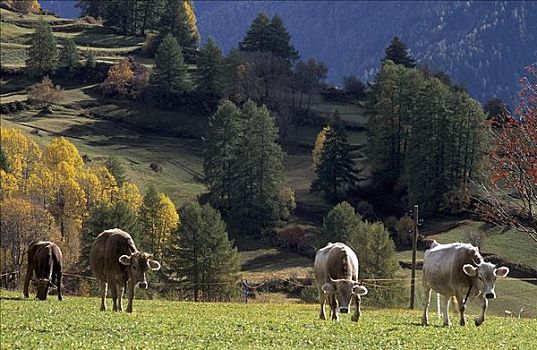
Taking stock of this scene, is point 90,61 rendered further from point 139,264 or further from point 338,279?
point 338,279

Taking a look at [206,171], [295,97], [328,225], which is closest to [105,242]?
[328,225]

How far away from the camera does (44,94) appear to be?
14512 cm

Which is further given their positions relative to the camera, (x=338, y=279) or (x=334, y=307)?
(x=338, y=279)

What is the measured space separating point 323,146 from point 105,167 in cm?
3376

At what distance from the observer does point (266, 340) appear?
2216 cm

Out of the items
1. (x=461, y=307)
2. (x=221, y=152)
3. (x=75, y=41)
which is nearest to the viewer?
(x=461, y=307)

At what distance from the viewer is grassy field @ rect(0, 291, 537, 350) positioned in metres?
20.8

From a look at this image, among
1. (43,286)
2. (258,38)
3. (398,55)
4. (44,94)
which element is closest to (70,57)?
(44,94)

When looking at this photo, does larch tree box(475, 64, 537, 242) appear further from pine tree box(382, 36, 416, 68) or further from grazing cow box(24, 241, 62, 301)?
pine tree box(382, 36, 416, 68)

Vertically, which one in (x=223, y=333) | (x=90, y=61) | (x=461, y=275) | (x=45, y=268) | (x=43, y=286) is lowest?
(x=43, y=286)

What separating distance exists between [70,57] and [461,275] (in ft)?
480

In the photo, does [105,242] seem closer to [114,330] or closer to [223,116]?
[114,330]

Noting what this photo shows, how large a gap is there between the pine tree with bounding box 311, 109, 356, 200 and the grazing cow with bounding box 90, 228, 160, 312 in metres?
89.9

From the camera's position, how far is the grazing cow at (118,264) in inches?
1157
